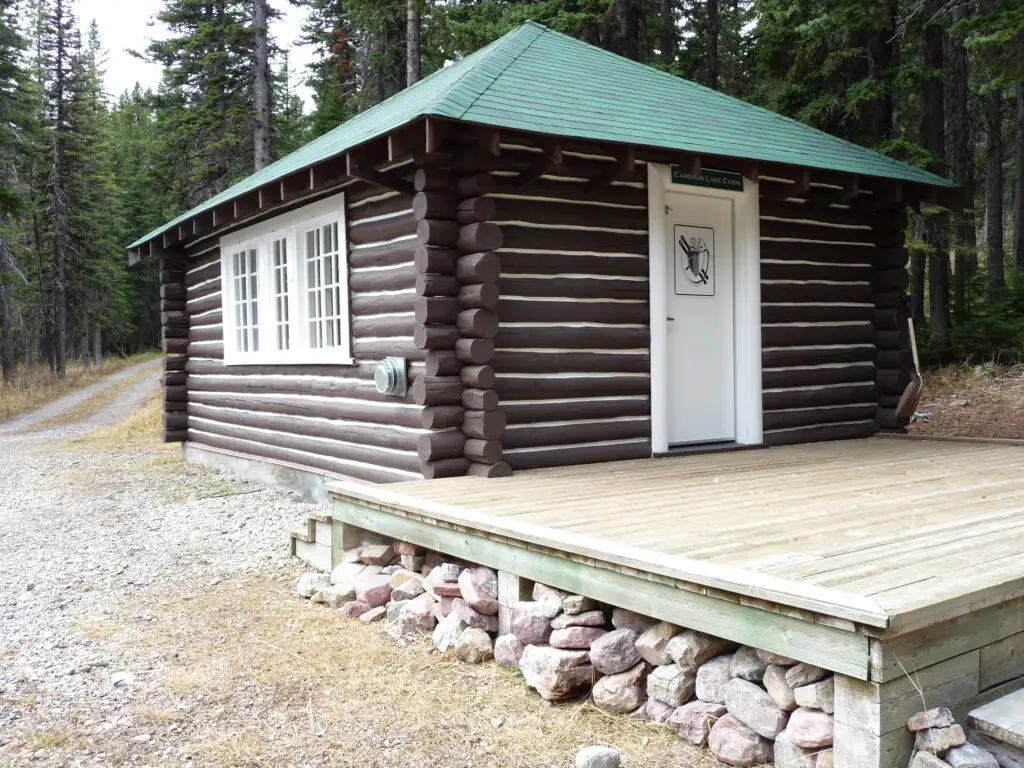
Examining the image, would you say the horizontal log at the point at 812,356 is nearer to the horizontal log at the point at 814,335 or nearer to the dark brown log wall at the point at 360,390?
the horizontal log at the point at 814,335

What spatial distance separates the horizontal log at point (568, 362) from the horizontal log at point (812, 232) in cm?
191

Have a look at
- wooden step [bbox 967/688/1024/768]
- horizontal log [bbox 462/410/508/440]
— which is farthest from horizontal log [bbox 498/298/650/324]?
wooden step [bbox 967/688/1024/768]

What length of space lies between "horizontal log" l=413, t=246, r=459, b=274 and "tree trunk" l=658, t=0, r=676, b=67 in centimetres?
1252

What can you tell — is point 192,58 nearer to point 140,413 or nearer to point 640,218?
point 140,413

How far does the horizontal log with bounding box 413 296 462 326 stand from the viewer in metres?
6.45

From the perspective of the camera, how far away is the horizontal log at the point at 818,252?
8.30 meters

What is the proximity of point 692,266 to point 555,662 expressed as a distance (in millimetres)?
4794

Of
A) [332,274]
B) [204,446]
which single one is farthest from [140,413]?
[332,274]

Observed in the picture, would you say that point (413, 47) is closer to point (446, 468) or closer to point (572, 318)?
point (572, 318)

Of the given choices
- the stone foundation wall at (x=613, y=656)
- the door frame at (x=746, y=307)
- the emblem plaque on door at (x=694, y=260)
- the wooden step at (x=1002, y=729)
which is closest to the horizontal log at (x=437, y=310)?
the stone foundation wall at (x=613, y=656)

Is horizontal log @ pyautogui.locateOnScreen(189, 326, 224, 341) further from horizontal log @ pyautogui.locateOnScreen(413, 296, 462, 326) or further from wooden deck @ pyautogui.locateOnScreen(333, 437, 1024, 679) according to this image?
wooden deck @ pyautogui.locateOnScreen(333, 437, 1024, 679)

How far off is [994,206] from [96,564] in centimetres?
1743

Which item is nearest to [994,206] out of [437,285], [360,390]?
[360,390]

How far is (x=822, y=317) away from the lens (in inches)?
346
